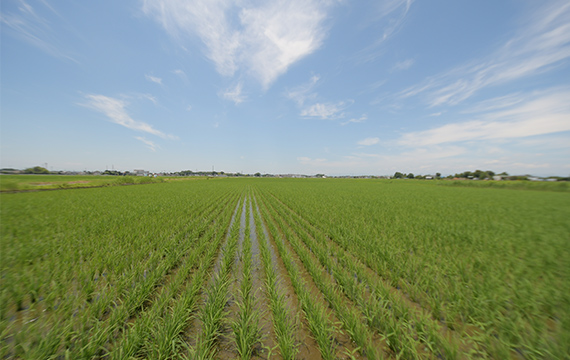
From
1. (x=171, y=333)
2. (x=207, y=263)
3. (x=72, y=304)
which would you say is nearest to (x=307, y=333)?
(x=171, y=333)

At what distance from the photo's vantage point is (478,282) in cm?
352

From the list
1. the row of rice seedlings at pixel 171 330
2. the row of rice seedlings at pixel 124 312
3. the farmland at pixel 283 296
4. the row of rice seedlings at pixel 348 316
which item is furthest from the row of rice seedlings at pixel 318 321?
the row of rice seedlings at pixel 124 312

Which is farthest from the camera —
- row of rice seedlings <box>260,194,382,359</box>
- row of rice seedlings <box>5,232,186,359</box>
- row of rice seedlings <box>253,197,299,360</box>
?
row of rice seedlings <box>260,194,382,359</box>

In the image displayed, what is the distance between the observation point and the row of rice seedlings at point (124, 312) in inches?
84.0

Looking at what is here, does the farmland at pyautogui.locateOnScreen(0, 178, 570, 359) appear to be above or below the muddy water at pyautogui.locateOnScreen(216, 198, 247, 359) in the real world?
above

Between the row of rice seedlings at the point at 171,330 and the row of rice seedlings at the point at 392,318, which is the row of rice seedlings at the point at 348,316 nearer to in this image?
the row of rice seedlings at the point at 392,318

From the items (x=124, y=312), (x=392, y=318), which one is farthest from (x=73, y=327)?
(x=392, y=318)

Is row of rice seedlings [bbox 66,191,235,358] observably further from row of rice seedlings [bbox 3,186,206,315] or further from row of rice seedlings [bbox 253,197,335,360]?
row of rice seedlings [bbox 253,197,335,360]

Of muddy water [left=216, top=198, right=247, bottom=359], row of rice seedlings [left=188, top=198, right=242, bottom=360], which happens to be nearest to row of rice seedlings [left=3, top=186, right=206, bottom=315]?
row of rice seedlings [left=188, top=198, right=242, bottom=360]

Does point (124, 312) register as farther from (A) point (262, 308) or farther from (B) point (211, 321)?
(A) point (262, 308)

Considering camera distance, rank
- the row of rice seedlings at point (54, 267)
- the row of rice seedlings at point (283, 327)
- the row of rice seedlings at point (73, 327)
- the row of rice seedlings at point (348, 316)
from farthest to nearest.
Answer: the row of rice seedlings at point (54, 267)
the row of rice seedlings at point (348, 316)
the row of rice seedlings at point (283, 327)
the row of rice seedlings at point (73, 327)

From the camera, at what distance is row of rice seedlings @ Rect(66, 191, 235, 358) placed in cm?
213

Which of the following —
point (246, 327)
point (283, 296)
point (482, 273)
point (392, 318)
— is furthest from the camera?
point (482, 273)

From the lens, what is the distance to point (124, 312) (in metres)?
2.71
